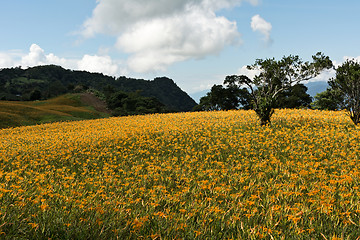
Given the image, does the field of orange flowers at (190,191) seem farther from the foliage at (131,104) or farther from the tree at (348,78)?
the foliage at (131,104)

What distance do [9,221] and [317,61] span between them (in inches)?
1386

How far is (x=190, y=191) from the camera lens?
5984 mm

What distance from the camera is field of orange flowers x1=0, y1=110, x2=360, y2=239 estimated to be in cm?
385

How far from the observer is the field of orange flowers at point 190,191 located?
3.85m

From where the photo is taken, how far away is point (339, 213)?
439 centimetres

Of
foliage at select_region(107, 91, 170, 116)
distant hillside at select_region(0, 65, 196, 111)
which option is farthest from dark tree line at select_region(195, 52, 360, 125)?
distant hillside at select_region(0, 65, 196, 111)

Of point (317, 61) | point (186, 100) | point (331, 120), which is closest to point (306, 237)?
point (331, 120)

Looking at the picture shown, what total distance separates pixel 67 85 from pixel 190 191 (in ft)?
318

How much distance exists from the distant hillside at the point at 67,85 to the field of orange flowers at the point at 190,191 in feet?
220

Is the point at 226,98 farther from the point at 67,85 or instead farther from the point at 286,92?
the point at 67,85

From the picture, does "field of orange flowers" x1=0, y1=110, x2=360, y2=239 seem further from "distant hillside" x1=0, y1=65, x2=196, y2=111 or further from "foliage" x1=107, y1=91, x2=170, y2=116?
"distant hillside" x1=0, y1=65, x2=196, y2=111

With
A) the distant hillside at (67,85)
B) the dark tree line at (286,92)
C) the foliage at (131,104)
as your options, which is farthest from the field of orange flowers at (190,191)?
the distant hillside at (67,85)

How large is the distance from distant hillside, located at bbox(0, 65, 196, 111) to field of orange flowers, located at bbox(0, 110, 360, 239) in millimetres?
67091

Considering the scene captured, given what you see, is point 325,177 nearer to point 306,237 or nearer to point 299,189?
point 299,189
